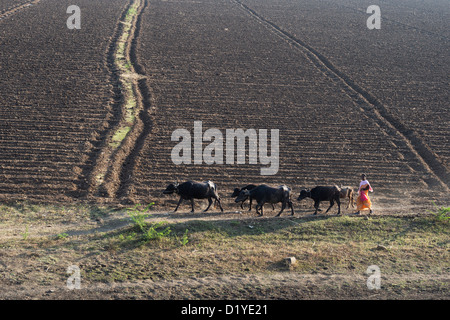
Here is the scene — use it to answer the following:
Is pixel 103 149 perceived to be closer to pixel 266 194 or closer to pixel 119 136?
pixel 119 136

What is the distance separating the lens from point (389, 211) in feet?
45.6

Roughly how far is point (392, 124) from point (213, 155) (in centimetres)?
882

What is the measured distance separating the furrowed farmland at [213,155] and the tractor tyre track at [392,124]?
104 mm

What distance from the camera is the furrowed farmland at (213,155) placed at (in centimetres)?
982

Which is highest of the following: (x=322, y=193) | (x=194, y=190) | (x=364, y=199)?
(x=194, y=190)

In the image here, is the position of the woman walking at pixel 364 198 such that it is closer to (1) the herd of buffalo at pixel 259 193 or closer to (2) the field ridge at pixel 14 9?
(1) the herd of buffalo at pixel 259 193

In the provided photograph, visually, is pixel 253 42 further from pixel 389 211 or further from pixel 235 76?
pixel 389 211

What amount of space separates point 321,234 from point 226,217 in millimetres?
2747

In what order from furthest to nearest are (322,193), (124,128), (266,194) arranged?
(124,128), (322,193), (266,194)

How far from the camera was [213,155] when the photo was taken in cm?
1728

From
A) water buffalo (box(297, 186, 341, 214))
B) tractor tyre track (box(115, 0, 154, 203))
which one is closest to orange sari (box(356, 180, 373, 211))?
water buffalo (box(297, 186, 341, 214))

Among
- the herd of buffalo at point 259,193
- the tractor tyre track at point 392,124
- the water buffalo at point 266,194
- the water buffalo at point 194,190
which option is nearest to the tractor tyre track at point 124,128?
the water buffalo at point 194,190

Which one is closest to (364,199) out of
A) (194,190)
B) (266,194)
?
(266,194)

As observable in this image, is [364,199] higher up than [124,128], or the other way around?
[124,128]
